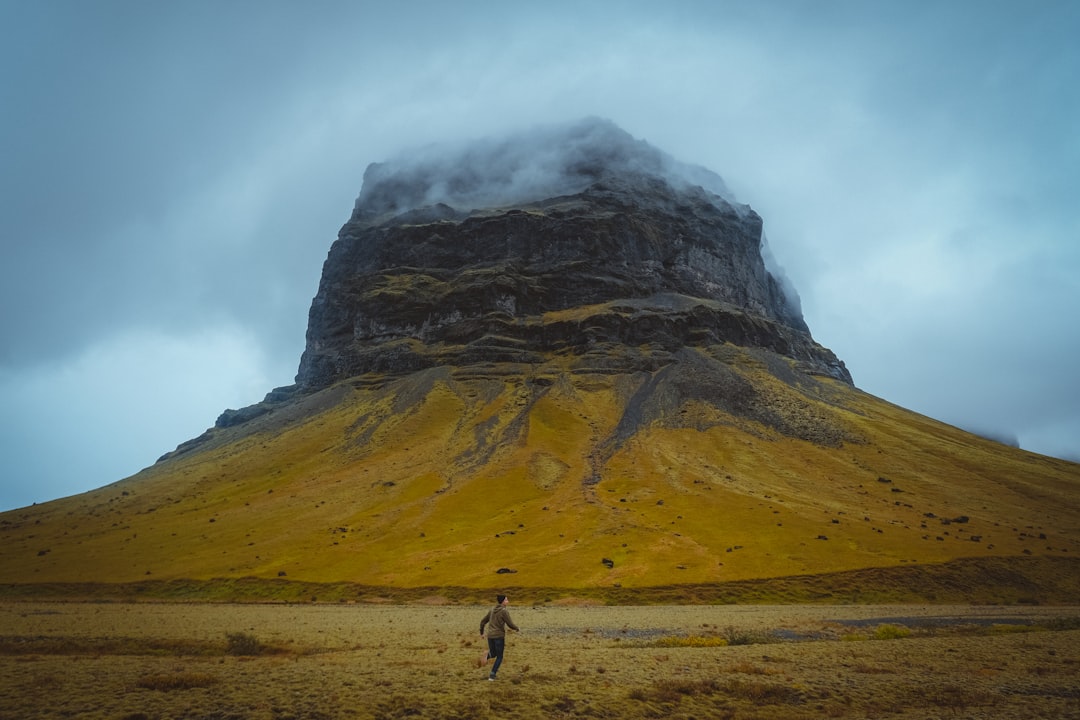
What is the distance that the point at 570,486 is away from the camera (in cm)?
10219

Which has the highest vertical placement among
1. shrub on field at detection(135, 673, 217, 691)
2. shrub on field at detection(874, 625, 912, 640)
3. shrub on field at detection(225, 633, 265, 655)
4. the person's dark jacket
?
the person's dark jacket

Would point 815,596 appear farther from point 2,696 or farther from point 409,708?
point 2,696

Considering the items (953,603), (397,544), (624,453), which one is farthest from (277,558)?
Answer: (953,603)

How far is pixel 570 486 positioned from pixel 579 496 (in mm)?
5525

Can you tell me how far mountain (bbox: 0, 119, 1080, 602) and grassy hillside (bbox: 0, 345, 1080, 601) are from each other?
0.53 meters

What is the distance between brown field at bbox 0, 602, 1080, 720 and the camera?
701 inches

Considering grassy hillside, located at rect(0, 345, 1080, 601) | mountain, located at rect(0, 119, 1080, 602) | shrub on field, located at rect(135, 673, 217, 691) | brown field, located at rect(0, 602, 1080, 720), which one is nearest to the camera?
brown field, located at rect(0, 602, 1080, 720)

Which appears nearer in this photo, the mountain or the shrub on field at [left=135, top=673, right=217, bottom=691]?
the shrub on field at [left=135, top=673, right=217, bottom=691]

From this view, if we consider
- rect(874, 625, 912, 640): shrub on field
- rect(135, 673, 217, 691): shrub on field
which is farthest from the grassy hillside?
rect(135, 673, 217, 691): shrub on field

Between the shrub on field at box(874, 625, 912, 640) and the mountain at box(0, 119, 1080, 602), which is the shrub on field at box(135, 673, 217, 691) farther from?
the mountain at box(0, 119, 1080, 602)

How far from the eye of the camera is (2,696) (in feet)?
61.0

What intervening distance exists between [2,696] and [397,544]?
67154 millimetres

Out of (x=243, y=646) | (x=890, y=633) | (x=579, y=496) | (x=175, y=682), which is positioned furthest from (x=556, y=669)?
(x=579, y=496)

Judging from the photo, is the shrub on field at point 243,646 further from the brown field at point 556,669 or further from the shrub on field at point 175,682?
the shrub on field at point 175,682
